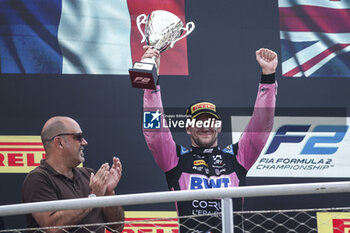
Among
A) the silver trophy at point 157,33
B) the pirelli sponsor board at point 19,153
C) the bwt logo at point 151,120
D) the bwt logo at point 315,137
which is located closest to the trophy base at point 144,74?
the silver trophy at point 157,33

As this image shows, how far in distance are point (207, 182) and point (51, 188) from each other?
96 centimetres

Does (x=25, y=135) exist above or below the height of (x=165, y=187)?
above

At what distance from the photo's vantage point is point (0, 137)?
3254mm

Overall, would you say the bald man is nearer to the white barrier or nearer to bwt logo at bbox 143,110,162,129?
the white barrier

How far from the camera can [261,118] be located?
11.0 feet

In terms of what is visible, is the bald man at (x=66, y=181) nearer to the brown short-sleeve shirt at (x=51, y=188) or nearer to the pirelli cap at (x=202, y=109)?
the brown short-sleeve shirt at (x=51, y=188)

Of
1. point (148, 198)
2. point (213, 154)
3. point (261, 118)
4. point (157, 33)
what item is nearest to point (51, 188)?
point (148, 198)

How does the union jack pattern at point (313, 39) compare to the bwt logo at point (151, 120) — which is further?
the union jack pattern at point (313, 39)

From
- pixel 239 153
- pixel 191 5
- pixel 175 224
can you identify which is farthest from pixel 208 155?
pixel 191 5

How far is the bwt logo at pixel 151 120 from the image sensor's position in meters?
3.27

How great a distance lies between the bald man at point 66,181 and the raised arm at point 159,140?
0.53 m

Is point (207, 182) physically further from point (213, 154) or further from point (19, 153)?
point (19, 153)

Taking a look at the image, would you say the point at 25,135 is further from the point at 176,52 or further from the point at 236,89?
the point at 236,89

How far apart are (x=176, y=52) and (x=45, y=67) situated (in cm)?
75
